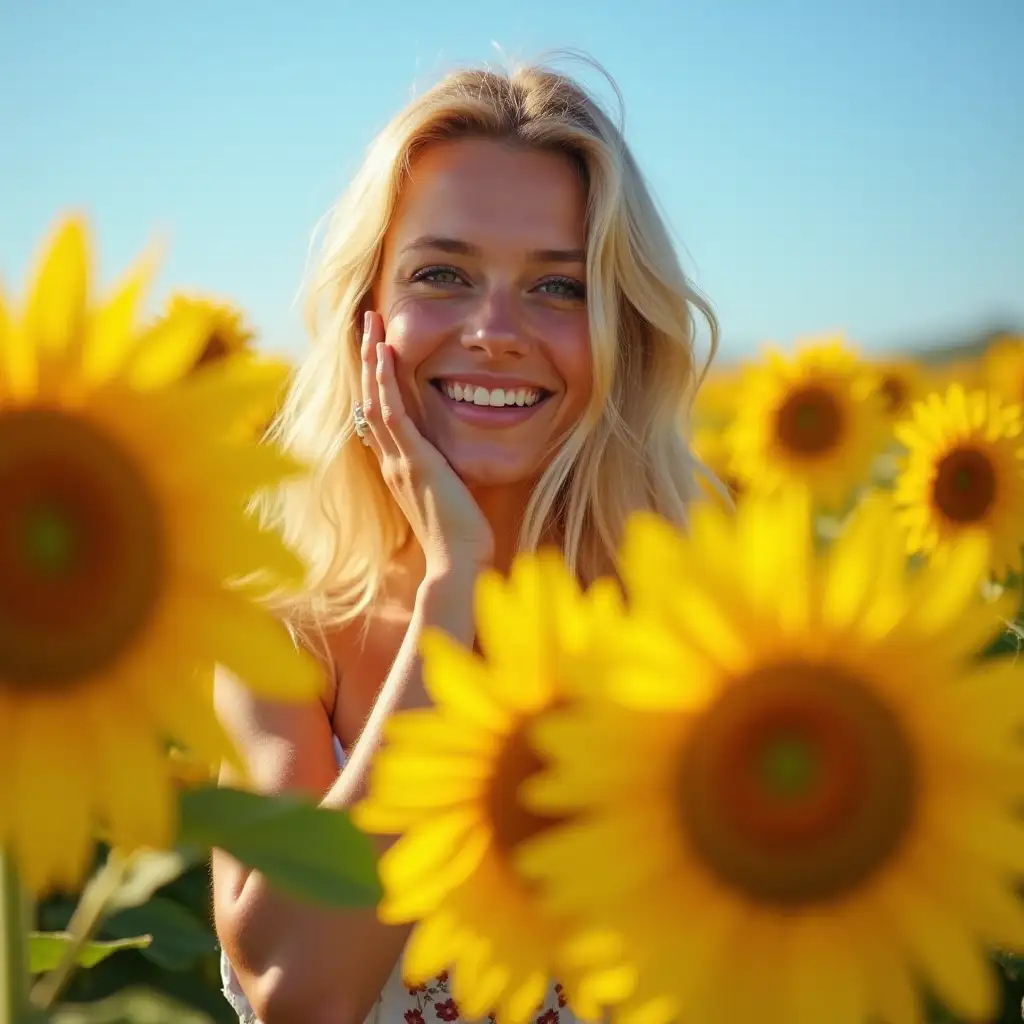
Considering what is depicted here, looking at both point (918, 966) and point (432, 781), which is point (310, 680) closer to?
point (432, 781)

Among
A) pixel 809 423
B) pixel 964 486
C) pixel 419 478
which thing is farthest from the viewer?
pixel 809 423

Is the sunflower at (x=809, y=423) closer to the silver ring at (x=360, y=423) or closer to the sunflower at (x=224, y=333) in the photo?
the sunflower at (x=224, y=333)

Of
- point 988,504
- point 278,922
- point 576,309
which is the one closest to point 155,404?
point 278,922

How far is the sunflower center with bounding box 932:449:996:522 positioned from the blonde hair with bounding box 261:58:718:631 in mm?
1421

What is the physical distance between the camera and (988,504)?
4.25m

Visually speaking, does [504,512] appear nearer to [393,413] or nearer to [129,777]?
[393,413]

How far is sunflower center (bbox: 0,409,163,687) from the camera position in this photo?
2.56 ft

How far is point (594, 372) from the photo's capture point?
287cm

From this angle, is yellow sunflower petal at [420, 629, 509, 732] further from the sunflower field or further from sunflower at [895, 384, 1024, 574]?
sunflower at [895, 384, 1024, 574]

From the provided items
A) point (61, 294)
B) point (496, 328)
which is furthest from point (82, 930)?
point (496, 328)

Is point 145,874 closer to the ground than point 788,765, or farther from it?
closer to the ground

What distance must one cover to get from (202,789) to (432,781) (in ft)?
0.47

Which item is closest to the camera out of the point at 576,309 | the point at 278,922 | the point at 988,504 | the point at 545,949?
the point at 545,949

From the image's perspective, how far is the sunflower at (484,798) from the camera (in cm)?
76
